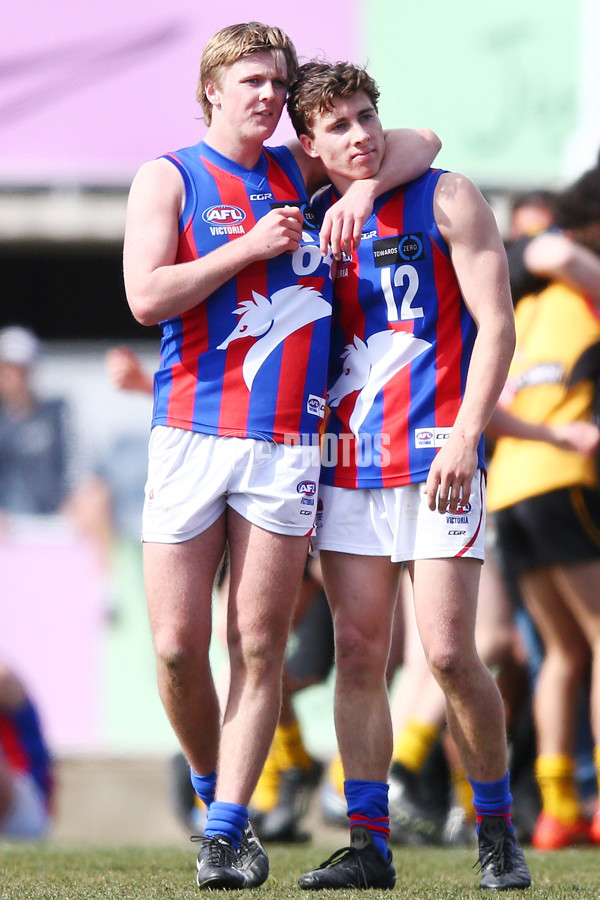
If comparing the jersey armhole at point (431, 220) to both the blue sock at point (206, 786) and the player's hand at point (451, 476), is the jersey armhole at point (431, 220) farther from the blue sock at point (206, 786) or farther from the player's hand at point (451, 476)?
the blue sock at point (206, 786)

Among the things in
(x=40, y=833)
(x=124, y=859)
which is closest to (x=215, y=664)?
(x=40, y=833)

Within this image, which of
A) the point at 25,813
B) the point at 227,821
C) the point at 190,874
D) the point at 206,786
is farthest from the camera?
the point at 25,813

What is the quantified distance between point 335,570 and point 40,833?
2688 mm

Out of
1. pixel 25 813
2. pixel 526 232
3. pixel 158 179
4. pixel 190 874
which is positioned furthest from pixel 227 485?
pixel 526 232

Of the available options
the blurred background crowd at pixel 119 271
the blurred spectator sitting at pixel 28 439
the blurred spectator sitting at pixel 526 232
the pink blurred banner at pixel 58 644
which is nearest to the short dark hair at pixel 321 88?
the blurred spectator sitting at pixel 526 232

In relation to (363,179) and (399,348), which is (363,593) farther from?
(363,179)

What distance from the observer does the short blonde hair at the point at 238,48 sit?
352 cm

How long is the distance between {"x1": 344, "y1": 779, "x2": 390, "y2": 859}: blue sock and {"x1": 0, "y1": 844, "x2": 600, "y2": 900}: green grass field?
134mm

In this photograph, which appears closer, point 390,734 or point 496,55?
point 390,734

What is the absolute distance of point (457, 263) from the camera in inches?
136

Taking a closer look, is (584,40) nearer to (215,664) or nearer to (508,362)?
(215,664)

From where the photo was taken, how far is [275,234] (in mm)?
3320

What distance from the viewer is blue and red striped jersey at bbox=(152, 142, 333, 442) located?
3418 mm

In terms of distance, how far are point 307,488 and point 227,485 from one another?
198 millimetres
